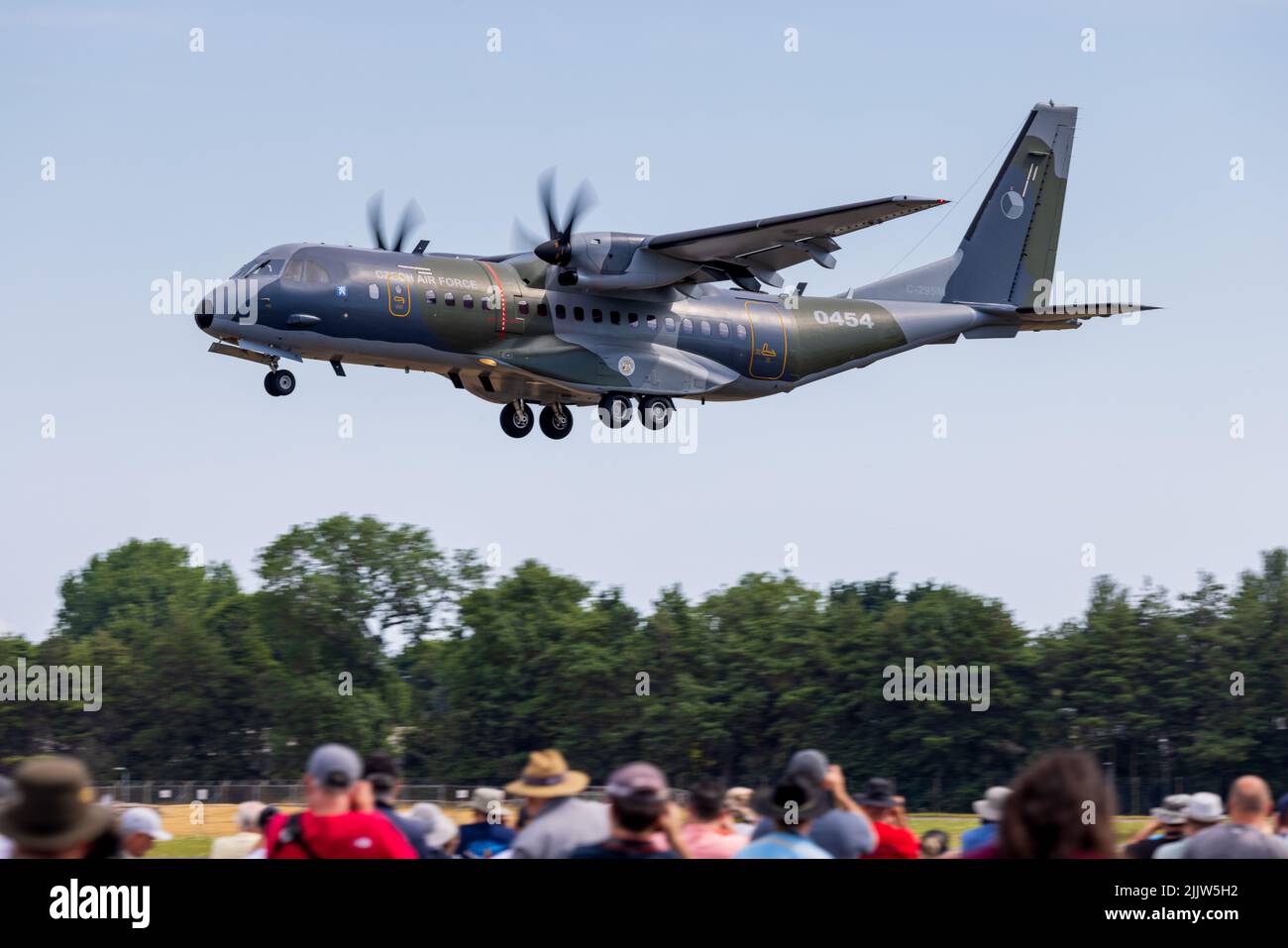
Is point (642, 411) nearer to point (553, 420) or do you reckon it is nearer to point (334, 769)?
point (553, 420)

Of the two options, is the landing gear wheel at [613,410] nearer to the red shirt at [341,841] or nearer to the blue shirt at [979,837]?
the blue shirt at [979,837]

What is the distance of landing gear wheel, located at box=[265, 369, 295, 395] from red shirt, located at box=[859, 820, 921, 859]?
764 inches

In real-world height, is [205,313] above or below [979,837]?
above

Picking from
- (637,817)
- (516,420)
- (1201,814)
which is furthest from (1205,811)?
(516,420)

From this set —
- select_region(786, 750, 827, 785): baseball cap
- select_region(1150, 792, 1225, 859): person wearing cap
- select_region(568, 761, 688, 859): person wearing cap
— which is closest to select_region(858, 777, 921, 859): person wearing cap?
select_region(786, 750, 827, 785): baseball cap

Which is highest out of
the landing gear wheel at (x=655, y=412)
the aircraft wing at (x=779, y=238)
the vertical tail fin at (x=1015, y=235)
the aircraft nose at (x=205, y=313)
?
the vertical tail fin at (x=1015, y=235)

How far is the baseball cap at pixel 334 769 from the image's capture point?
874cm

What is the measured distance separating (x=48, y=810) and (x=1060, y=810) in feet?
15.3

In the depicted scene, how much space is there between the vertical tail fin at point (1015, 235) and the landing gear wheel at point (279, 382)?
14.1 meters

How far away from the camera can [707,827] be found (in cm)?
1016

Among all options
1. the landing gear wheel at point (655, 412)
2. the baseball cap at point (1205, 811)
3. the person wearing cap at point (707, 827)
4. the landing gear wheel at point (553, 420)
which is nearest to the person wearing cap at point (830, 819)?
the person wearing cap at point (707, 827)
